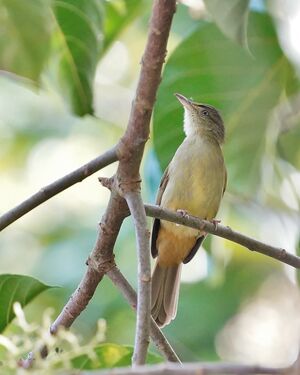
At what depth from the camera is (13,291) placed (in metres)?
2.64

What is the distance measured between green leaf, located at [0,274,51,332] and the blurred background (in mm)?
591

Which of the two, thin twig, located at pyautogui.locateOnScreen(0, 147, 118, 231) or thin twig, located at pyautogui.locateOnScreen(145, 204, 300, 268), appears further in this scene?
thin twig, located at pyautogui.locateOnScreen(145, 204, 300, 268)

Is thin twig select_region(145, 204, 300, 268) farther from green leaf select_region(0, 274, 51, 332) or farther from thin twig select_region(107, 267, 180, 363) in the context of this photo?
green leaf select_region(0, 274, 51, 332)

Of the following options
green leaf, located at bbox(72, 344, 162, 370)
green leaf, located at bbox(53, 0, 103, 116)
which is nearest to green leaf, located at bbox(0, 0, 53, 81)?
green leaf, located at bbox(53, 0, 103, 116)

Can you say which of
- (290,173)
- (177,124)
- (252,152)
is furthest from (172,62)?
(290,173)

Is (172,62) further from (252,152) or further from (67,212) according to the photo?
(67,212)

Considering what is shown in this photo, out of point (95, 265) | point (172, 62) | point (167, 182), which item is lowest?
point (95, 265)

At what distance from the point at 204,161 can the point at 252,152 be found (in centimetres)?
40

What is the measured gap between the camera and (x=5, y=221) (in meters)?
2.11

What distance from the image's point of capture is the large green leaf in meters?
3.85

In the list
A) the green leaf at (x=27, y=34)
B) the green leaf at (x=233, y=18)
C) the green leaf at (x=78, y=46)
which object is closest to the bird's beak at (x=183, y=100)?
the green leaf at (x=78, y=46)

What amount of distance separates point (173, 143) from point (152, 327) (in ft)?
6.04

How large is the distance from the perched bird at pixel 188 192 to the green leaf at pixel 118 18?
0.49 metres

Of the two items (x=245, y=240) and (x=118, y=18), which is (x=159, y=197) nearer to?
(x=118, y=18)
